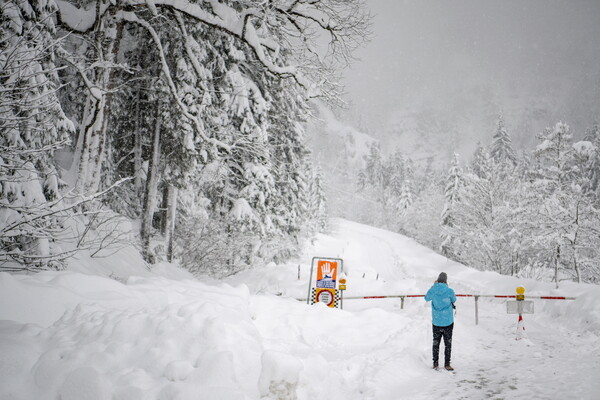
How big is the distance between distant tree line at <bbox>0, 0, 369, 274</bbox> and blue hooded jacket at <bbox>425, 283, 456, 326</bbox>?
15.4ft

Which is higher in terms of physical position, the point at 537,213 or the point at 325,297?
the point at 537,213

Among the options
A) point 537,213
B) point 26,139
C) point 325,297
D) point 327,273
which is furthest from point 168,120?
point 537,213

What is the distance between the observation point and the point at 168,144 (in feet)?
40.5

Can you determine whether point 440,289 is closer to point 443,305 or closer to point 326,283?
point 443,305

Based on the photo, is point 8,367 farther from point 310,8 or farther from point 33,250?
point 310,8

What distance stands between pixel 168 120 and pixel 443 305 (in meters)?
10.1

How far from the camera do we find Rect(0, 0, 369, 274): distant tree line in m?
5.55

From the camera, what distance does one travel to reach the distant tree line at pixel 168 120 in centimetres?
555

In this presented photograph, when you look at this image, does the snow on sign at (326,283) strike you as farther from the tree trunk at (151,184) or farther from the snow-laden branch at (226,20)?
the tree trunk at (151,184)

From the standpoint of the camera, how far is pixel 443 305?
21.2 ft

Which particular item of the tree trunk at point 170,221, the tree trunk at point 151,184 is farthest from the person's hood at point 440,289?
the tree trunk at point 170,221

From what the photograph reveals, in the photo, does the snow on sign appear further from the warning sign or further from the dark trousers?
the dark trousers

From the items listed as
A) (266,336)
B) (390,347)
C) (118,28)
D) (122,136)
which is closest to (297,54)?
(118,28)

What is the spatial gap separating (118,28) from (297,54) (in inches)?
160
